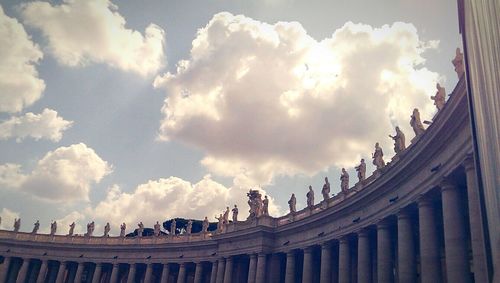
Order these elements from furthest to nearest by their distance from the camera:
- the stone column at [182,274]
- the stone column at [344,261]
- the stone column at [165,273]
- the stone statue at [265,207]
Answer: the stone column at [165,273]
the stone column at [182,274]
the stone statue at [265,207]
the stone column at [344,261]

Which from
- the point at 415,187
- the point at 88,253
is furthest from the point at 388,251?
the point at 88,253

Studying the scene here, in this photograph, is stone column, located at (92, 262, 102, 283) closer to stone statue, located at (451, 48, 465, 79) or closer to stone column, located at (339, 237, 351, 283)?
→ stone column, located at (339, 237, 351, 283)

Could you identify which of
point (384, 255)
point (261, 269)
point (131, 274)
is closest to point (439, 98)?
point (384, 255)

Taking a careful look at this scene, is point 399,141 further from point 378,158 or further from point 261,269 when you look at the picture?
point 261,269

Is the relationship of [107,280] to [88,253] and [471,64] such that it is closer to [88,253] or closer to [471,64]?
[88,253]

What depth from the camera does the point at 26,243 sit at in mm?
89625

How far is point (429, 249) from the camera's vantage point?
1210 inches

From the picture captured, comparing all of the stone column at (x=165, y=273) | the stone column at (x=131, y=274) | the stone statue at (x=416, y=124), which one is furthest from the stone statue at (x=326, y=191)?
the stone column at (x=131, y=274)

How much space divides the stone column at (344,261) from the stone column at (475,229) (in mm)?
20984

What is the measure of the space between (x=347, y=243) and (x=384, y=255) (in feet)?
28.1

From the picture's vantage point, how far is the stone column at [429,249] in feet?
99.8

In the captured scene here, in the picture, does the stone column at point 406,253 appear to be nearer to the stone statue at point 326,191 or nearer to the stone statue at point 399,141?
the stone statue at point 399,141

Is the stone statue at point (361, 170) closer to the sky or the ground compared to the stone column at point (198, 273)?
closer to the sky

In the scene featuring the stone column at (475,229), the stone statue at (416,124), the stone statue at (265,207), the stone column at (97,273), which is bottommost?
the stone column at (475,229)
